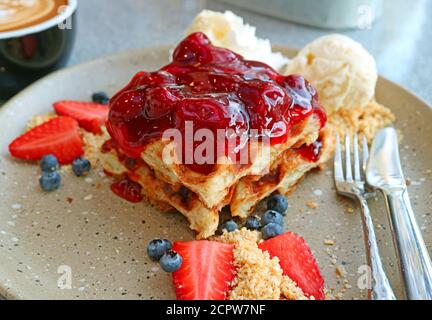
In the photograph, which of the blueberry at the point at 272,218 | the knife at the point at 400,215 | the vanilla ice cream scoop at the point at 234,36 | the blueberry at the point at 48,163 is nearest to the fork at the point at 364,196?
the knife at the point at 400,215

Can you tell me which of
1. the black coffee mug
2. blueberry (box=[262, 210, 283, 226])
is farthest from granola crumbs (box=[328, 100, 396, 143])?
the black coffee mug

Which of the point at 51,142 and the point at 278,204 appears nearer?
the point at 278,204

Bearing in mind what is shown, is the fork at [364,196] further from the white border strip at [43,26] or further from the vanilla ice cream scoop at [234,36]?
the white border strip at [43,26]

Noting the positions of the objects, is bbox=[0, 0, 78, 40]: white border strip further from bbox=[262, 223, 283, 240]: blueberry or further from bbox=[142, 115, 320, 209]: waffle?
bbox=[262, 223, 283, 240]: blueberry

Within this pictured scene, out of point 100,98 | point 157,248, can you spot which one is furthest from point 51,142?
point 157,248

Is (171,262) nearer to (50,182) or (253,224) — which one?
(253,224)

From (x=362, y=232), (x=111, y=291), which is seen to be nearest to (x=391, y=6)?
(x=362, y=232)

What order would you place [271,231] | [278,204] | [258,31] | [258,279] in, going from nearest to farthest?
[258,279]
[271,231]
[278,204]
[258,31]
